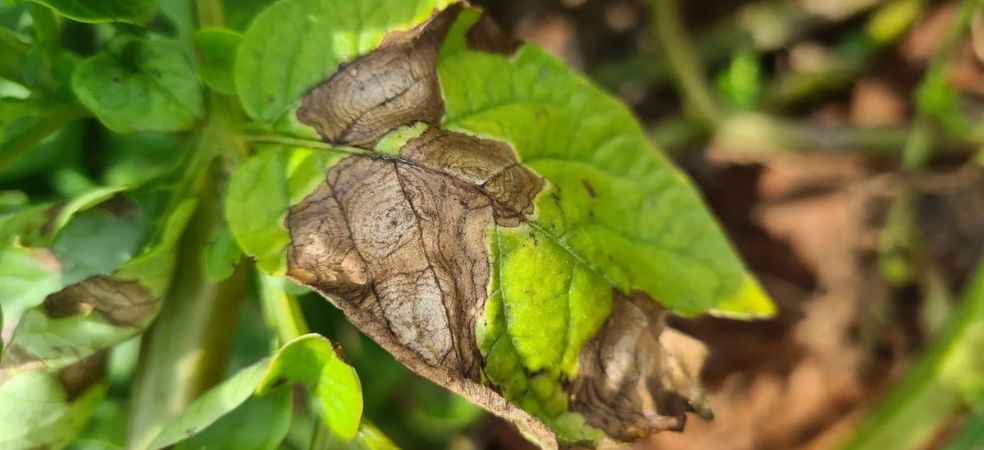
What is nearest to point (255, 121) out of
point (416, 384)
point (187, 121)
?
point (187, 121)

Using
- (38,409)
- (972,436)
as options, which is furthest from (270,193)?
(972,436)

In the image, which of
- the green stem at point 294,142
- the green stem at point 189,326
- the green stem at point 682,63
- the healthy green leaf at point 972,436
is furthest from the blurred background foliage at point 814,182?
the green stem at point 294,142

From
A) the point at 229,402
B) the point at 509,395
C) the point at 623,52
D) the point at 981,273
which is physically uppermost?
the point at 623,52

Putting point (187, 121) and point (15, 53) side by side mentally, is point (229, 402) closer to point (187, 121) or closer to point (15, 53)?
point (187, 121)

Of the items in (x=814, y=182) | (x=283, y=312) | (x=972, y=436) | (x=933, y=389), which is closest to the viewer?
(x=283, y=312)

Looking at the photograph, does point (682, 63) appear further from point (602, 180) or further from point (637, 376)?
point (637, 376)

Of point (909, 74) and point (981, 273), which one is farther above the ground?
point (909, 74)

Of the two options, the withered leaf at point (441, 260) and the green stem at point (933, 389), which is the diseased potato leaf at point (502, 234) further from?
the green stem at point (933, 389)
